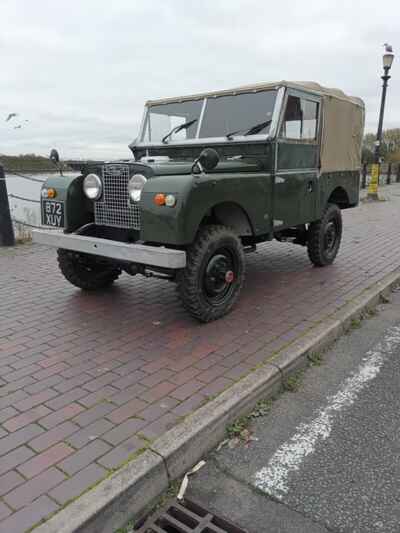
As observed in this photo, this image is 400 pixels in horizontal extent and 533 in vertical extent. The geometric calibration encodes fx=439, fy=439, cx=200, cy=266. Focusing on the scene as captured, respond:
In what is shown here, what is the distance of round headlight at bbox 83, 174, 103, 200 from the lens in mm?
4449

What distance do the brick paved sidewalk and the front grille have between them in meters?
0.94

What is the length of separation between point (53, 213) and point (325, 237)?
12.3 feet

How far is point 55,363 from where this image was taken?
11.4 ft

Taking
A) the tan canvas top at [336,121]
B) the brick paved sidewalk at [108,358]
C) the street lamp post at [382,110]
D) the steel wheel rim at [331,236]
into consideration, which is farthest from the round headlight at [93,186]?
the street lamp post at [382,110]

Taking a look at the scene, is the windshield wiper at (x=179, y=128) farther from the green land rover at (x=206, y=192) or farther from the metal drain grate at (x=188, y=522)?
the metal drain grate at (x=188, y=522)

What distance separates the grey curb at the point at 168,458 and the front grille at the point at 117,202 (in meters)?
1.91

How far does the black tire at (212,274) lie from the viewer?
3.94 metres

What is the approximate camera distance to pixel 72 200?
462 cm

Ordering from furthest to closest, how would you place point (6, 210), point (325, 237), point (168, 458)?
point (6, 210) < point (325, 237) < point (168, 458)

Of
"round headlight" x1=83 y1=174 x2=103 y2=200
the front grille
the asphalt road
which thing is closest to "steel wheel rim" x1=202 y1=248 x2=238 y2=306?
the front grille

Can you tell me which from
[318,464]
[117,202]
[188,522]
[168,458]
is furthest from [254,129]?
[188,522]

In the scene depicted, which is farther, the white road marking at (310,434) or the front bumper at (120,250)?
the front bumper at (120,250)

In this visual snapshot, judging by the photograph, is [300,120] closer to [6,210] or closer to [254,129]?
[254,129]

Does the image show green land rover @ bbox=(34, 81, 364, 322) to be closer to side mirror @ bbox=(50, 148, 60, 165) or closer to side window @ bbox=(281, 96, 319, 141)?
side window @ bbox=(281, 96, 319, 141)
